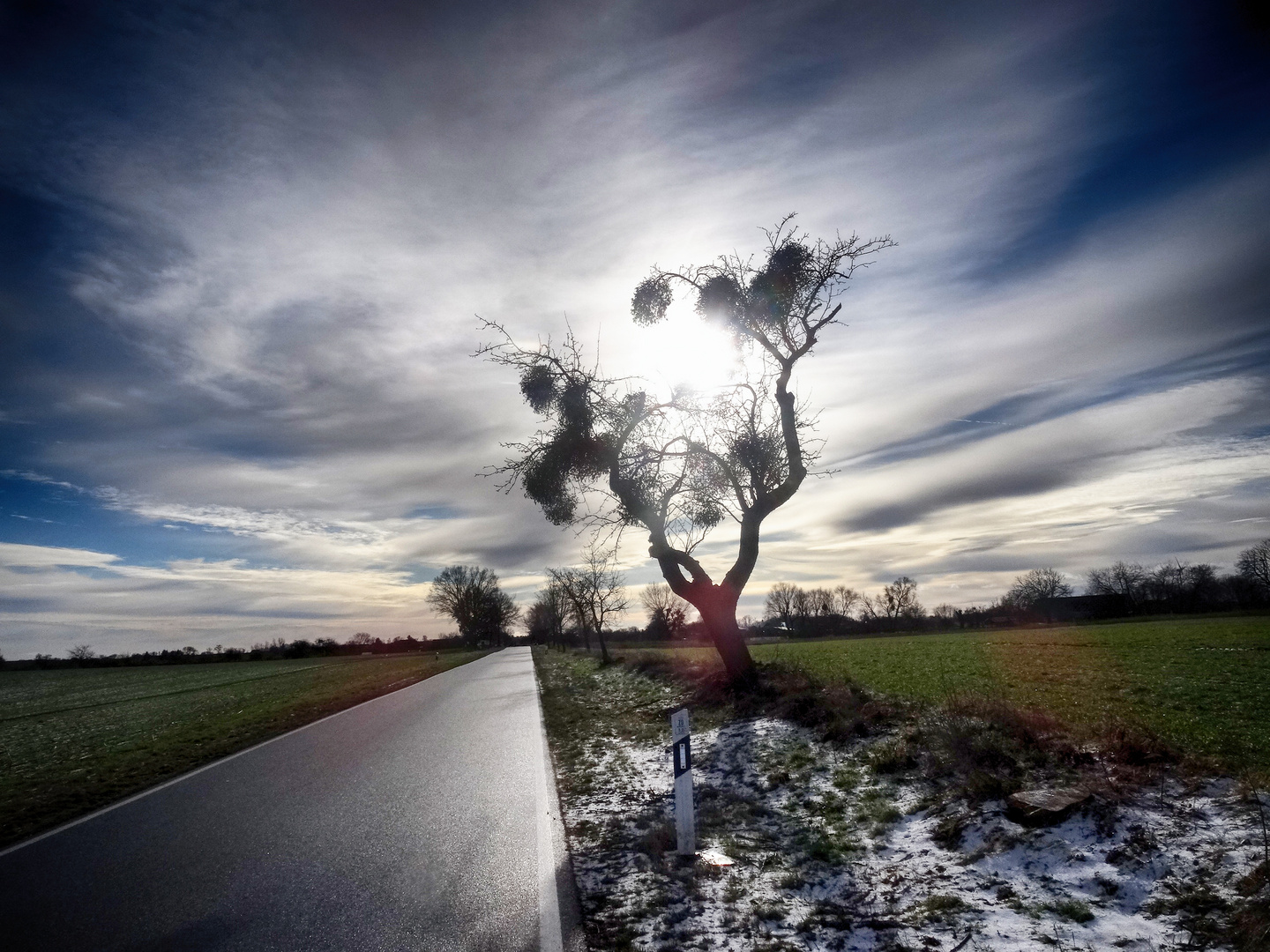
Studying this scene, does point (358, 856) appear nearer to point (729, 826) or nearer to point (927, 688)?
point (729, 826)

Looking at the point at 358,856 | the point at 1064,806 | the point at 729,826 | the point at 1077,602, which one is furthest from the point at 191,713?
the point at 1077,602

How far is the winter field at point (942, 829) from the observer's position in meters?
3.91

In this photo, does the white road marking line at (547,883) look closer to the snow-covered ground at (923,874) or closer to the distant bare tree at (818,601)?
the snow-covered ground at (923,874)

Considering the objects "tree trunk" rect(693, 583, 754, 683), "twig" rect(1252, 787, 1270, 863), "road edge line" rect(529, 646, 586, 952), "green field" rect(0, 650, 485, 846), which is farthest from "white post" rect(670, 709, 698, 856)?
"green field" rect(0, 650, 485, 846)

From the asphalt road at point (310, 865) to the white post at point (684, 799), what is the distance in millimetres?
1099

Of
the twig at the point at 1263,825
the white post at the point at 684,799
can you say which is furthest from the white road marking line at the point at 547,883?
the twig at the point at 1263,825

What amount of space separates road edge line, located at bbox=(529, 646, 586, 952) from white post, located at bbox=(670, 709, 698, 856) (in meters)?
1.00

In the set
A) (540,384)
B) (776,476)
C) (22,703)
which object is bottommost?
(22,703)

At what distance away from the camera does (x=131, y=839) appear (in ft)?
21.6

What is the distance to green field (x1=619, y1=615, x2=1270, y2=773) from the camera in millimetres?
6672

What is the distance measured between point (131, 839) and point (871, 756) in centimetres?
800

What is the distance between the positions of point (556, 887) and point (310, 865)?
2.29 m

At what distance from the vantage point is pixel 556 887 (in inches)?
194

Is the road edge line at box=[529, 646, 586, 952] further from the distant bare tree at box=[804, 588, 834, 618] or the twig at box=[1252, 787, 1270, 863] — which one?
the distant bare tree at box=[804, 588, 834, 618]
